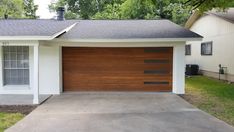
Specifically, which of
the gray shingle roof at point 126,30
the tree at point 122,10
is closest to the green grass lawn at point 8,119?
the gray shingle roof at point 126,30

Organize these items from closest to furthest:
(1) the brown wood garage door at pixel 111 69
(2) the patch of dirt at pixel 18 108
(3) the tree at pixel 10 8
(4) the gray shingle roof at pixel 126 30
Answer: (2) the patch of dirt at pixel 18 108, (4) the gray shingle roof at pixel 126 30, (1) the brown wood garage door at pixel 111 69, (3) the tree at pixel 10 8

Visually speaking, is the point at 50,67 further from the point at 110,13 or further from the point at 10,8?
the point at 10,8

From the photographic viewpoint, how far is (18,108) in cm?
1012

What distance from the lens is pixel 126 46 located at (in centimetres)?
1359

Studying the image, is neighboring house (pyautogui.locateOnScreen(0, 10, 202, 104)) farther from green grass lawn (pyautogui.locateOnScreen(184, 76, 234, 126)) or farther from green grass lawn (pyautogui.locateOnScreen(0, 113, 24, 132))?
green grass lawn (pyautogui.locateOnScreen(0, 113, 24, 132))

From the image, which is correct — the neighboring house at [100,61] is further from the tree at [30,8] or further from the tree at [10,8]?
the tree at [30,8]

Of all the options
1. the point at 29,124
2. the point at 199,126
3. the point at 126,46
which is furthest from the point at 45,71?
the point at 199,126

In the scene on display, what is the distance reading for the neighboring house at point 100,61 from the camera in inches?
517

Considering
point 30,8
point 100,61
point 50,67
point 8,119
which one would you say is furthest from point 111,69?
point 30,8

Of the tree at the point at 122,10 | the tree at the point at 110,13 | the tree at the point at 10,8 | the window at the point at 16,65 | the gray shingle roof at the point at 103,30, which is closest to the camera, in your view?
the gray shingle roof at the point at 103,30

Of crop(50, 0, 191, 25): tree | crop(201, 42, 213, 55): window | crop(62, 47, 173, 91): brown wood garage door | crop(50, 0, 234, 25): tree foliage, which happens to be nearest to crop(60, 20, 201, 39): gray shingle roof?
crop(62, 47, 173, 91): brown wood garage door

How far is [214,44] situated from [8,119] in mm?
15406

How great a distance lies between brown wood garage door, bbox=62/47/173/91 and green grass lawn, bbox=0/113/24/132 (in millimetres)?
4959

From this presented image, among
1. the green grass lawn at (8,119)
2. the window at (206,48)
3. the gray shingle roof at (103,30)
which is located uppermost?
the gray shingle roof at (103,30)
